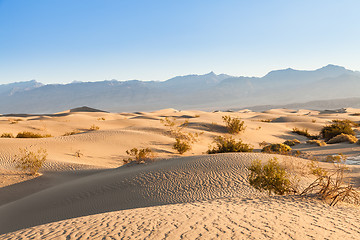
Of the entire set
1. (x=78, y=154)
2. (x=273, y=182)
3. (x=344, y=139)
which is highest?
(x=273, y=182)

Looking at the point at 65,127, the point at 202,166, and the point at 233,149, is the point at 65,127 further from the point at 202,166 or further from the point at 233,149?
the point at 202,166

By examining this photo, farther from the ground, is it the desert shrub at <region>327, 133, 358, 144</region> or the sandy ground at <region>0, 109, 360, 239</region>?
the sandy ground at <region>0, 109, 360, 239</region>

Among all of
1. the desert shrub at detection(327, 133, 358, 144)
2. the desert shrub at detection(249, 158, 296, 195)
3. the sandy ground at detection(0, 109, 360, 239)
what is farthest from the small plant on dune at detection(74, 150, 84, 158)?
the desert shrub at detection(327, 133, 358, 144)

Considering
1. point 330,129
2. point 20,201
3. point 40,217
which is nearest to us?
point 40,217

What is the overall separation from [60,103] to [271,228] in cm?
18552

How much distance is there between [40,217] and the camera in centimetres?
618

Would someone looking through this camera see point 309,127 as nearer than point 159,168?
No

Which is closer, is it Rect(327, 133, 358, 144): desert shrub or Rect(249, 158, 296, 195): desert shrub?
Rect(249, 158, 296, 195): desert shrub

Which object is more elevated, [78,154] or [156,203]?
[156,203]

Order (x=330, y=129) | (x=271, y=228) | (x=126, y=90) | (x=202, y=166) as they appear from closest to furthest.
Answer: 1. (x=271, y=228)
2. (x=202, y=166)
3. (x=330, y=129)
4. (x=126, y=90)

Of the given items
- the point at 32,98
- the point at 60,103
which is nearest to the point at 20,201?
the point at 60,103

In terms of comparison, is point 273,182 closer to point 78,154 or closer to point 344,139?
point 78,154

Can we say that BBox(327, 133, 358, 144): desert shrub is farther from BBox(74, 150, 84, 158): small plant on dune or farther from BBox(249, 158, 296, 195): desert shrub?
BBox(74, 150, 84, 158): small plant on dune

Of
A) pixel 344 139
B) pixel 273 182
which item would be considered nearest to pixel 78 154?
pixel 273 182
